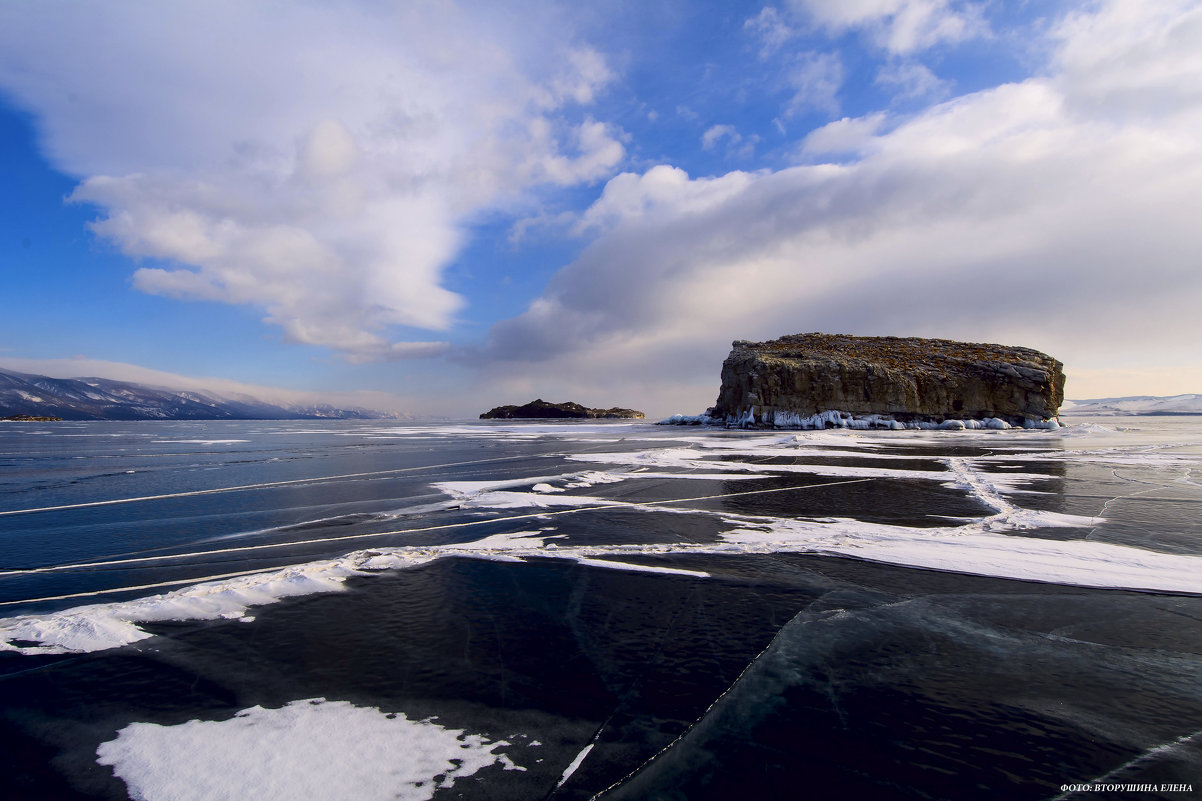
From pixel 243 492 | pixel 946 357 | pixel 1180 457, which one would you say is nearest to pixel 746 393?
pixel 946 357

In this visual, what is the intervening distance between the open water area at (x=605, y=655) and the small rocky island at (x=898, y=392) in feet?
152

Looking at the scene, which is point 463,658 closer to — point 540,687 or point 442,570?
point 540,687

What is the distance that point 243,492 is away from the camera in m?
12.3

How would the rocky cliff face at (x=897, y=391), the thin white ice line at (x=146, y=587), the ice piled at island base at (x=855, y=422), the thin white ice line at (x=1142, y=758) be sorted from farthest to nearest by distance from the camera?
the rocky cliff face at (x=897, y=391) < the ice piled at island base at (x=855, y=422) < the thin white ice line at (x=146, y=587) < the thin white ice line at (x=1142, y=758)

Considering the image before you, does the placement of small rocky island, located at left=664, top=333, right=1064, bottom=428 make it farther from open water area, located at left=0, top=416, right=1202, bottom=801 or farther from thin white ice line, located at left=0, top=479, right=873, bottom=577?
open water area, located at left=0, top=416, right=1202, bottom=801

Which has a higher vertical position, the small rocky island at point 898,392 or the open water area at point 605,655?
the small rocky island at point 898,392

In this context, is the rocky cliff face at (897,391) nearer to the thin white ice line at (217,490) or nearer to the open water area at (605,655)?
the thin white ice line at (217,490)

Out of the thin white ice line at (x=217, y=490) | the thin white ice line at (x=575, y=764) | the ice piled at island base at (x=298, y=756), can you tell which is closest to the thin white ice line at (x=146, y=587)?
the ice piled at island base at (x=298, y=756)

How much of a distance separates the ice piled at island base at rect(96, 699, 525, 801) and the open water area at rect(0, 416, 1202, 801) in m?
0.02

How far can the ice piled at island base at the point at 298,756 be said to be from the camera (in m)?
2.61

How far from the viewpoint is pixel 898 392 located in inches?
2110

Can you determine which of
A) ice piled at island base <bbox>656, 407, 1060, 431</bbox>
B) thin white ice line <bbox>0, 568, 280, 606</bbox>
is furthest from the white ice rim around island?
ice piled at island base <bbox>656, 407, 1060, 431</bbox>

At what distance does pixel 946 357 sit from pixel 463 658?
68279 millimetres

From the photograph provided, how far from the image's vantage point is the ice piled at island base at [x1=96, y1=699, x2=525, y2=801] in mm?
2607
